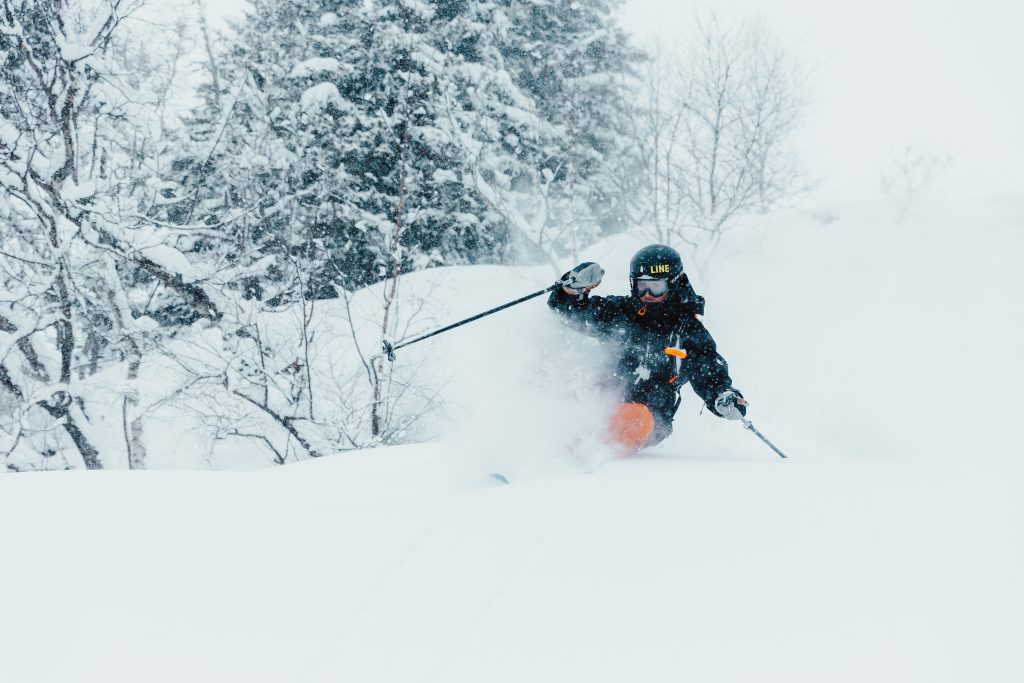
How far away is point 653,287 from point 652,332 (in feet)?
1.16

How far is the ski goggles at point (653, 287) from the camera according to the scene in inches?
178

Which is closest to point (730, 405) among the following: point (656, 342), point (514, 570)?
point (656, 342)

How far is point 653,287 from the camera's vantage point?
455cm

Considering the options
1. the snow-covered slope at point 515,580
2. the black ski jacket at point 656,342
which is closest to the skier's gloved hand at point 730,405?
the black ski jacket at point 656,342

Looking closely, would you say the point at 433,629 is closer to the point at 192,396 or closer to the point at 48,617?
the point at 48,617

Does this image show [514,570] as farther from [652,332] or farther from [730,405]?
[652,332]

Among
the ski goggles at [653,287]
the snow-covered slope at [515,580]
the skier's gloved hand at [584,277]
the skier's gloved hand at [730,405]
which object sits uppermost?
the skier's gloved hand at [584,277]

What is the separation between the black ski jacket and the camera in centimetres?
459

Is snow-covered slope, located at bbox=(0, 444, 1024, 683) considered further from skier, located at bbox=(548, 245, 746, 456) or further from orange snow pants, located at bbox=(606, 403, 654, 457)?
skier, located at bbox=(548, 245, 746, 456)

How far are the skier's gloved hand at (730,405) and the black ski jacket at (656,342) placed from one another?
17 cm

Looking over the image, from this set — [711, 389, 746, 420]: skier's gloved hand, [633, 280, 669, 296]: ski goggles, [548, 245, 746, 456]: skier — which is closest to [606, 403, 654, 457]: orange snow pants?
[548, 245, 746, 456]: skier

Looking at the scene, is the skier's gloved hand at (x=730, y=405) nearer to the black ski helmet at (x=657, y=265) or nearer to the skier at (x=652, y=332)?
the skier at (x=652, y=332)

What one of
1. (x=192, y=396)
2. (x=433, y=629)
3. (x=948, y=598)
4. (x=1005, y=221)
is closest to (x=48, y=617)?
(x=433, y=629)

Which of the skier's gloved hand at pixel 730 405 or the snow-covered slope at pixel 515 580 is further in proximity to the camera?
the skier's gloved hand at pixel 730 405
